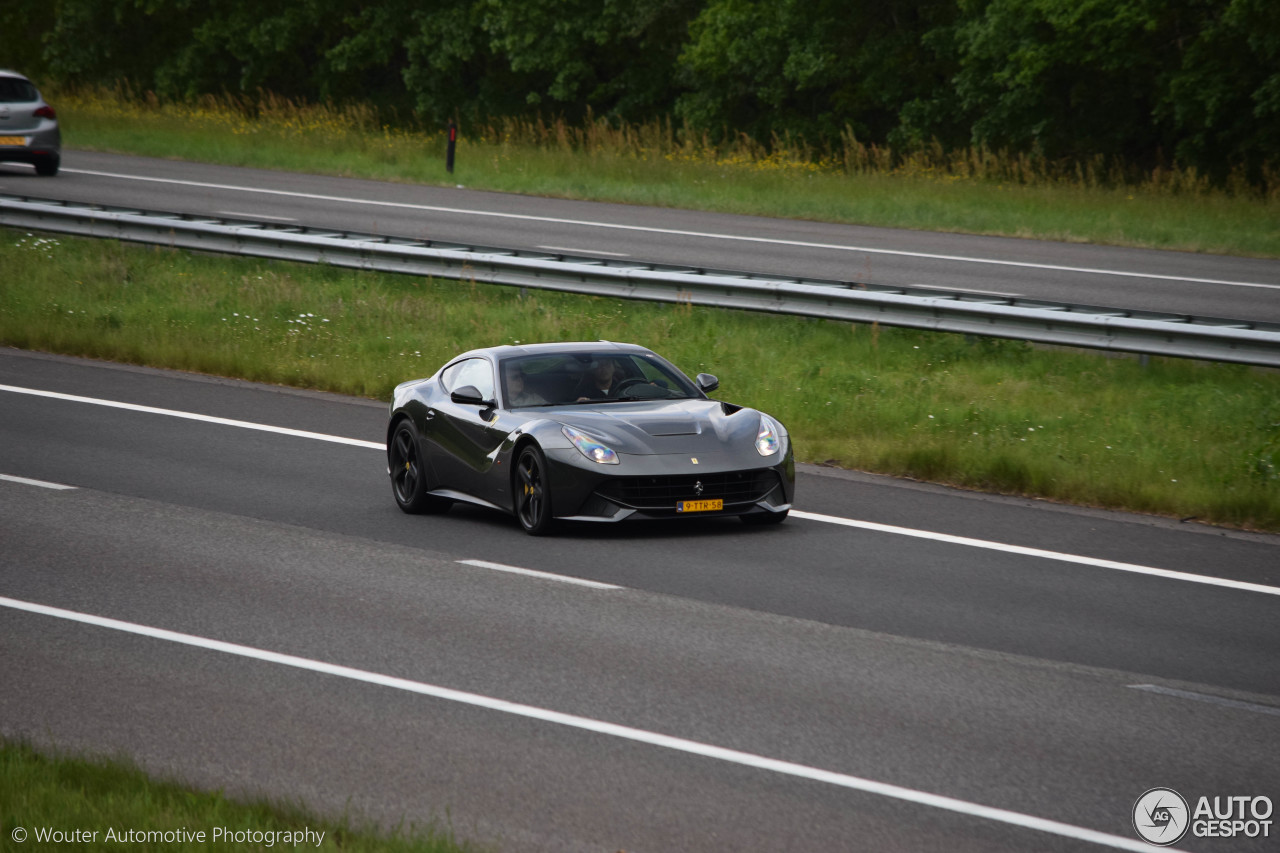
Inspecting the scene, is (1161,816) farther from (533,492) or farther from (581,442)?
(533,492)

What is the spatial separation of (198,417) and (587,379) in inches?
224

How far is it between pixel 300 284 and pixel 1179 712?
1668 cm

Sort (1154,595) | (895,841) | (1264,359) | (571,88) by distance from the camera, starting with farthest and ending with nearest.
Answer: (571,88)
(1264,359)
(1154,595)
(895,841)

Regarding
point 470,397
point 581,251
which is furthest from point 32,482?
point 581,251

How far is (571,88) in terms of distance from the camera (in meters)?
47.7

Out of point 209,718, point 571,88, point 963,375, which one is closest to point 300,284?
point 963,375

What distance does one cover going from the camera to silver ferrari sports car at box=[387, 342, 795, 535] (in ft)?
36.1

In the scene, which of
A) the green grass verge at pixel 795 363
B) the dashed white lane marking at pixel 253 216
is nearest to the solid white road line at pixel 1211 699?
the green grass verge at pixel 795 363

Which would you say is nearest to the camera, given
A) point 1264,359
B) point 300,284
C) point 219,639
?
point 219,639

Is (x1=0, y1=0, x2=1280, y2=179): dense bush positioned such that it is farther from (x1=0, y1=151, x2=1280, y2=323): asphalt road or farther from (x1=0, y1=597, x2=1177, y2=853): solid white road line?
(x1=0, y1=597, x2=1177, y2=853): solid white road line

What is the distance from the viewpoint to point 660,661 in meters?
8.15

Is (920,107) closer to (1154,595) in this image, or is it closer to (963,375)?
(963,375)

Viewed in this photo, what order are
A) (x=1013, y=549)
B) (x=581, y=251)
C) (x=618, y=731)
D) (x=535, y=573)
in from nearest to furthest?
(x=618, y=731)
(x=535, y=573)
(x=1013, y=549)
(x=581, y=251)

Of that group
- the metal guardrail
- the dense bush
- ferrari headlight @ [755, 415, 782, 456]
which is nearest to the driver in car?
ferrari headlight @ [755, 415, 782, 456]
